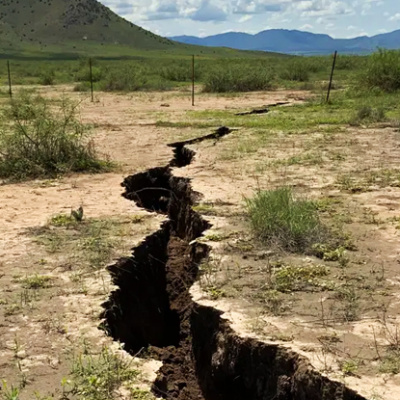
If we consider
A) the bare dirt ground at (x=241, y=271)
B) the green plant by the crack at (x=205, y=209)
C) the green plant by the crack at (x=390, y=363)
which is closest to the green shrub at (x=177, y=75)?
the bare dirt ground at (x=241, y=271)

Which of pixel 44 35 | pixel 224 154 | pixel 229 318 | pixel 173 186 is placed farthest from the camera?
pixel 44 35

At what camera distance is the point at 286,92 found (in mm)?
21969

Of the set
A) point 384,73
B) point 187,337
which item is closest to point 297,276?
point 187,337

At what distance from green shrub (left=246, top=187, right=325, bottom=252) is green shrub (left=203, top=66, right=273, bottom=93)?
16660 millimetres

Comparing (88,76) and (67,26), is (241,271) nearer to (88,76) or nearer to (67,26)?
(88,76)

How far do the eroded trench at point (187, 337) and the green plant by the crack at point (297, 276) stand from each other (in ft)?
2.03

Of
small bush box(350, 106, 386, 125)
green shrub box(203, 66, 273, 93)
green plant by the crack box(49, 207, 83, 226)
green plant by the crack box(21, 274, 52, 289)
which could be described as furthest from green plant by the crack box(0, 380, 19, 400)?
green shrub box(203, 66, 273, 93)

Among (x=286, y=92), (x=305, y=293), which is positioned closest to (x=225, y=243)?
(x=305, y=293)

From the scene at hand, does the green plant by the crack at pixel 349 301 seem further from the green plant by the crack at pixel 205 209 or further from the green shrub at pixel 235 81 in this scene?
the green shrub at pixel 235 81

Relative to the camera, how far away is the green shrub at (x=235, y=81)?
21906 mm

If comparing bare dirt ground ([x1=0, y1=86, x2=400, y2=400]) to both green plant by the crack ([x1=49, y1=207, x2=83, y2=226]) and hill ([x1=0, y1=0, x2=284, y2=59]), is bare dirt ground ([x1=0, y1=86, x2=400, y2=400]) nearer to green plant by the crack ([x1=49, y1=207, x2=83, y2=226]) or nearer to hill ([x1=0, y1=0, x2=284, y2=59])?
green plant by the crack ([x1=49, y1=207, x2=83, y2=226])

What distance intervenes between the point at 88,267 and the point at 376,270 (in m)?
2.28

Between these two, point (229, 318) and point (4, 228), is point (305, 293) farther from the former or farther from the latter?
point (4, 228)

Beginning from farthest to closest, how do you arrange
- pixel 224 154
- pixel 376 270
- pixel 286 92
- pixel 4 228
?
pixel 286 92
pixel 224 154
pixel 4 228
pixel 376 270
